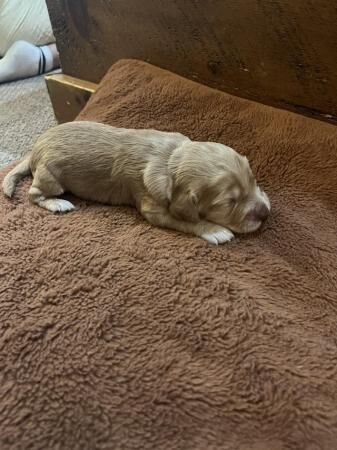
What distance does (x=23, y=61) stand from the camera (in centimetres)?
307

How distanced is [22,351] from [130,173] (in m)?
0.51

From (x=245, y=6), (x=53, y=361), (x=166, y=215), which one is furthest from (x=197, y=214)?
(x=245, y=6)

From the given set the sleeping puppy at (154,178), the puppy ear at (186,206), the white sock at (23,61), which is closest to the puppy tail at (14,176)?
the sleeping puppy at (154,178)

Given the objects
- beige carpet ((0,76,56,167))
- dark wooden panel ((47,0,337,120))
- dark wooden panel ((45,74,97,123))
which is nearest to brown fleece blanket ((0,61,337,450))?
dark wooden panel ((47,0,337,120))

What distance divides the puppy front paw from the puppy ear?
48 mm

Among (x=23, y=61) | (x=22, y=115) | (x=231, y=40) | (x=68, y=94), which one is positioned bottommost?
(x=22, y=115)

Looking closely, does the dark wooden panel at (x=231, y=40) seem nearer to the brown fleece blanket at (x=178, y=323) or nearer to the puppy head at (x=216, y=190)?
the brown fleece blanket at (x=178, y=323)

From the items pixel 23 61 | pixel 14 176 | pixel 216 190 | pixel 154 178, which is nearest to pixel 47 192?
pixel 14 176

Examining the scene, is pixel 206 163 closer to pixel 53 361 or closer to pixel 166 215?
pixel 166 215

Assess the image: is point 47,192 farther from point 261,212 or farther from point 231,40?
point 231,40

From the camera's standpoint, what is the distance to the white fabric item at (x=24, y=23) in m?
3.19

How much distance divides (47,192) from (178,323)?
556mm

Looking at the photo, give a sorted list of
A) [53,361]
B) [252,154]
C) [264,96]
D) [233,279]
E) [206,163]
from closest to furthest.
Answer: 1. [53,361]
2. [233,279]
3. [206,163]
4. [252,154]
5. [264,96]

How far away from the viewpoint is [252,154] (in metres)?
1.56
